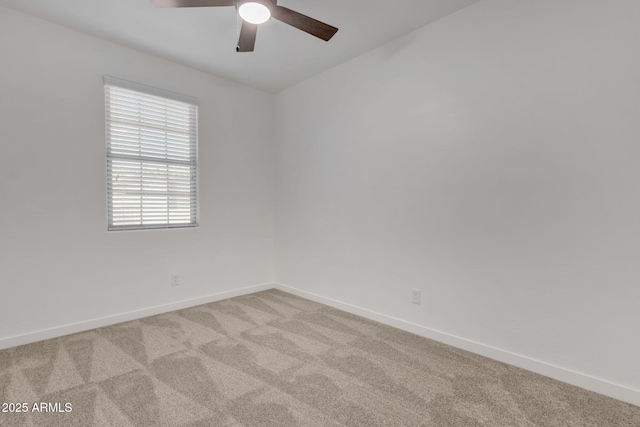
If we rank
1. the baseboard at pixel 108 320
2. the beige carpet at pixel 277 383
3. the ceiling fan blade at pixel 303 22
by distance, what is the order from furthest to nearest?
the baseboard at pixel 108 320 < the ceiling fan blade at pixel 303 22 < the beige carpet at pixel 277 383

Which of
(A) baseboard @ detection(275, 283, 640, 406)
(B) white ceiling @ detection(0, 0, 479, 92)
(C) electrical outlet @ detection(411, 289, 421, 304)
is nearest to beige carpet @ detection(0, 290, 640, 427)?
(A) baseboard @ detection(275, 283, 640, 406)

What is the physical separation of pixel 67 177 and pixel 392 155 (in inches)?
114

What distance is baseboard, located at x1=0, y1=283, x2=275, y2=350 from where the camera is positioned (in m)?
2.51

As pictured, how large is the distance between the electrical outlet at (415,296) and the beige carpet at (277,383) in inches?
12.3

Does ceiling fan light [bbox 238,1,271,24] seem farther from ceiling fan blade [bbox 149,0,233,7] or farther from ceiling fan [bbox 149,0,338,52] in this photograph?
ceiling fan blade [bbox 149,0,233,7]

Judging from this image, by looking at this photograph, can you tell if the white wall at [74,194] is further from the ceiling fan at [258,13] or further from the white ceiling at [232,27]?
the ceiling fan at [258,13]

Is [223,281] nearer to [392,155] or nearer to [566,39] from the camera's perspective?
[392,155]

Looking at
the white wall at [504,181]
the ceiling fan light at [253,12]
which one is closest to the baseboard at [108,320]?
the white wall at [504,181]

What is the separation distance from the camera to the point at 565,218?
79.2 inches

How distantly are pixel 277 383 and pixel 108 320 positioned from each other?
6.45ft

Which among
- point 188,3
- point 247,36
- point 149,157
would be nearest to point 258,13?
point 247,36

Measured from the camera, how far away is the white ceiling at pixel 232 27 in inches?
93.9

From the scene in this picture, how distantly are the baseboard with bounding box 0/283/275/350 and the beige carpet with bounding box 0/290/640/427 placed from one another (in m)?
0.09

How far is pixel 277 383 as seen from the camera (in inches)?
77.9
